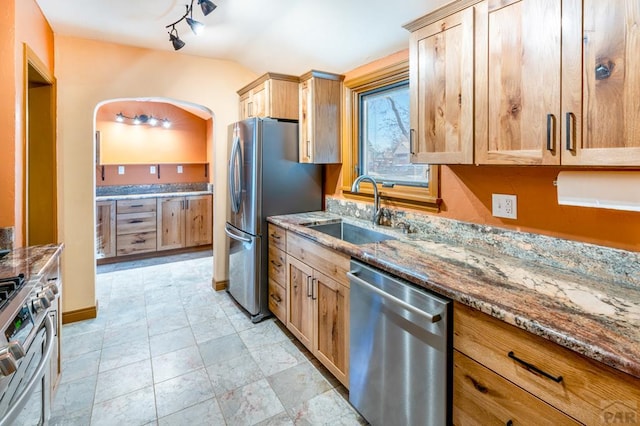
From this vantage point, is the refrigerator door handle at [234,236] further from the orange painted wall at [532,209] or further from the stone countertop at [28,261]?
the orange painted wall at [532,209]

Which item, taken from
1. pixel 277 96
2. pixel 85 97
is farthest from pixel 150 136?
pixel 277 96

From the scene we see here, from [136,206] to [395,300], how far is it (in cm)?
448

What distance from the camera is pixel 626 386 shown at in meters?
0.85

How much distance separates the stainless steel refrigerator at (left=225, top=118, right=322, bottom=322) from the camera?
2891 mm

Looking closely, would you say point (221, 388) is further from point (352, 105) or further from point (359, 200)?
point (352, 105)

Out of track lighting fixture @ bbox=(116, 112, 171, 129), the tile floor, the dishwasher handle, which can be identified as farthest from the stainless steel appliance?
track lighting fixture @ bbox=(116, 112, 171, 129)

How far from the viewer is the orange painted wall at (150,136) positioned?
5.04m

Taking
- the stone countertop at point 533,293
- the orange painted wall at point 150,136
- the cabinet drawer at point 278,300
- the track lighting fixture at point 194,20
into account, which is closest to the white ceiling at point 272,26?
the track lighting fixture at point 194,20

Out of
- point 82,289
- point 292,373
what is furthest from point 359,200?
point 82,289

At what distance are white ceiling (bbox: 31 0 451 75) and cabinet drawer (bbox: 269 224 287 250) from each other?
4.75 feet

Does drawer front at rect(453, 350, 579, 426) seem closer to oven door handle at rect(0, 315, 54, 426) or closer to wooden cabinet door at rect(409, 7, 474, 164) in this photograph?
wooden cabinet door at rect(409, 7, 474, 164)

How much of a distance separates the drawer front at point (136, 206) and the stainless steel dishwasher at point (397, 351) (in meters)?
4.08

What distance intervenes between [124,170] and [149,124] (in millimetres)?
798

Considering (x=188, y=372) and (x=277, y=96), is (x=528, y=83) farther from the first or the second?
(x=188, y=372)
